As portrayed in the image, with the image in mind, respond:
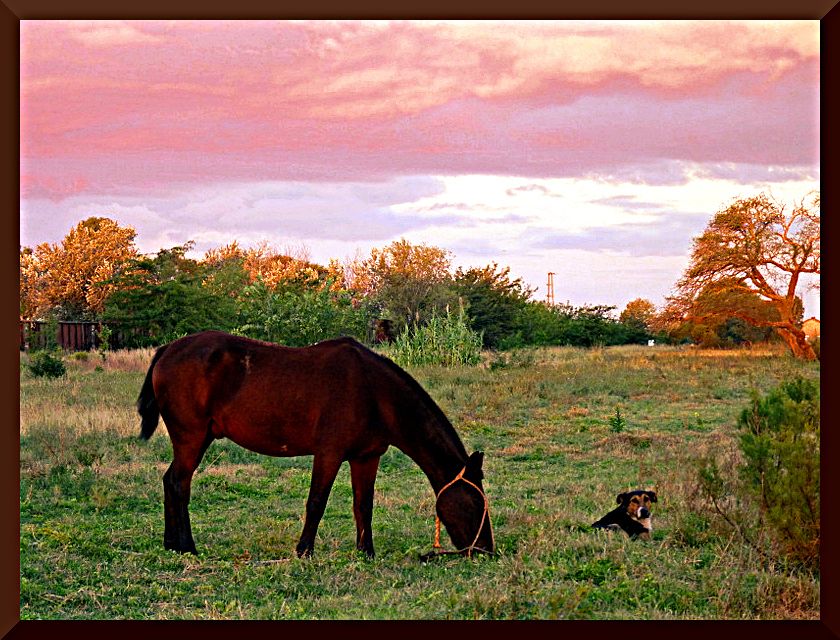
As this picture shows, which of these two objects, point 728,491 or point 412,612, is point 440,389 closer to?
point 728,491

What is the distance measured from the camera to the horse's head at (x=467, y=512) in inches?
258

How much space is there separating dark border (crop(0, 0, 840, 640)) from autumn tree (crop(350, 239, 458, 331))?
86.9 ft

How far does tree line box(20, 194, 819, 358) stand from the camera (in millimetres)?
23719

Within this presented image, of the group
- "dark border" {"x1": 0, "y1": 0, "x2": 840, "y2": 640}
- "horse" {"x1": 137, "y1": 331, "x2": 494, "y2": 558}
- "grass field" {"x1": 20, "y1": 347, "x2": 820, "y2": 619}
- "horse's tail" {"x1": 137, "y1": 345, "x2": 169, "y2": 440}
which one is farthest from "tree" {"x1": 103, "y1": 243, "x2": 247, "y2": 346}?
"dark border" {"x1": 0, "y1": 0, "x2": 840, "y2": 640}

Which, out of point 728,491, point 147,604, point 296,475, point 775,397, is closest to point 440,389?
point 296,475

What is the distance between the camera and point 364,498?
694cm

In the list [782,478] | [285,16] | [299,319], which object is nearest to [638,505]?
[782,478]

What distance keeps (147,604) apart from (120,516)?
276 cm

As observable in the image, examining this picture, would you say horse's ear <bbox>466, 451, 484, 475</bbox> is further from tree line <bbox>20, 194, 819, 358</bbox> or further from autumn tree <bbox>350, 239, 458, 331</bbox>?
autumn tree <bbox>350, 239, 458, 331</bbox>

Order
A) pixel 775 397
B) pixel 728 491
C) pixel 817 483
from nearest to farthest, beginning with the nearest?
pixel 817 483, pixel 775 397, pixel 728 491

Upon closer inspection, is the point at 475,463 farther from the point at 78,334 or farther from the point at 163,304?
the point at 78,334

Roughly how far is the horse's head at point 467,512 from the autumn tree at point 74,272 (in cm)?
2266

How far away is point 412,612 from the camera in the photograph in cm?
550

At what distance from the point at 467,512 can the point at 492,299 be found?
27.8 m
